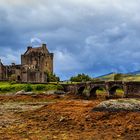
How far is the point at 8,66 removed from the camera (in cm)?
15538

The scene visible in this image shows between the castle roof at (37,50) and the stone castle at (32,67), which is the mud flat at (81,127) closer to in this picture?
the stone castle at (32,67)

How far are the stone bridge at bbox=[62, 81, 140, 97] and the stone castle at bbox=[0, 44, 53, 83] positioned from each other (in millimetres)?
29608

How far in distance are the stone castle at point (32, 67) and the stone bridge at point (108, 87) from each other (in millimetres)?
29608

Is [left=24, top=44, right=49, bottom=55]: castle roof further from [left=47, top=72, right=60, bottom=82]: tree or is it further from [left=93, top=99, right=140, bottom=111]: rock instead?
[left=93, top=99, right=140, bottom=111]: rock

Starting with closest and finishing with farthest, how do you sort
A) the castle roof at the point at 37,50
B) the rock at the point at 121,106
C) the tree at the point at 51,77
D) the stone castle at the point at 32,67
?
the rock at the point at 121,106
the stone castle at the point at 32,67
the tree at the point at 51,77
the castle roof at the point at 37,50

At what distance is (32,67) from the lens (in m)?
159

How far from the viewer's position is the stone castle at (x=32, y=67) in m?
149

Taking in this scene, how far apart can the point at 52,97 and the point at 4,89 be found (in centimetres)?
2298

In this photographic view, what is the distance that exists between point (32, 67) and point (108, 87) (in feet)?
195

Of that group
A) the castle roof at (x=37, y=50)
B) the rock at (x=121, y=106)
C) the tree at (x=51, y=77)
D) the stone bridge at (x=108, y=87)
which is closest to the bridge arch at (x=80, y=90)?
the stone bridge at (x=108, y=87)

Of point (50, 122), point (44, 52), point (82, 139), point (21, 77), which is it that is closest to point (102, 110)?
point (50, 122)

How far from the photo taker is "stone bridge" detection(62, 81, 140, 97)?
316 ft

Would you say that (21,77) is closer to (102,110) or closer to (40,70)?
(40,70)

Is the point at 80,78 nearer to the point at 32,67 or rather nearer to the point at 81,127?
the point at 32,67
